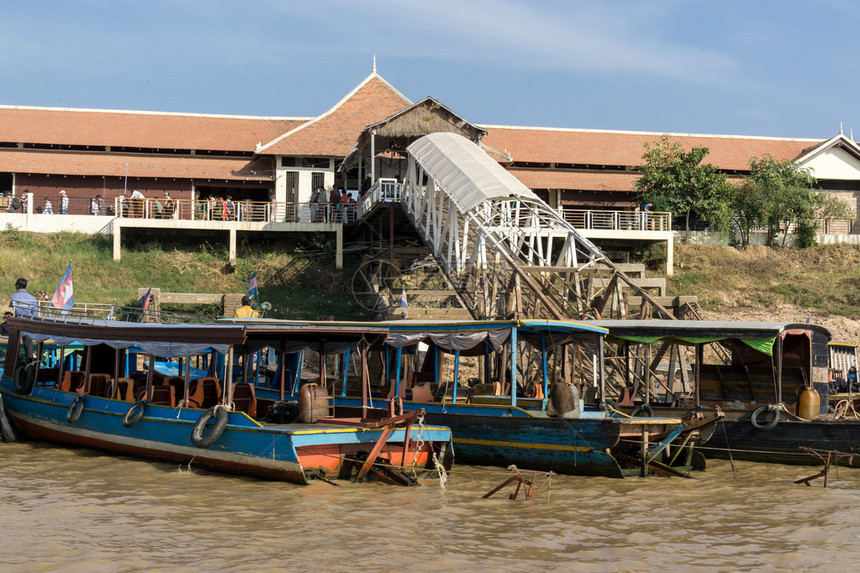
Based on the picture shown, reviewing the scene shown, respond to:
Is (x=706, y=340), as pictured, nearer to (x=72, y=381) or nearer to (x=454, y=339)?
(x=454, y=339)

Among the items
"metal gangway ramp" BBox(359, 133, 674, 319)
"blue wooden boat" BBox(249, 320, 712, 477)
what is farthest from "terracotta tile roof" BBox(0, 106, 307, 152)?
"blue wooden boat" BBox(249, 320, 712, 477)

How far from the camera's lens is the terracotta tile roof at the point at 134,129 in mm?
34812

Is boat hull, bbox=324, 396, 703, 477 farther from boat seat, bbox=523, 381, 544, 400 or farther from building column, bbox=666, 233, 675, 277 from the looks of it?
building column, bbox=666, 233, 675, 277

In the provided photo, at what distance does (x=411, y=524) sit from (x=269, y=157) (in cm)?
2579

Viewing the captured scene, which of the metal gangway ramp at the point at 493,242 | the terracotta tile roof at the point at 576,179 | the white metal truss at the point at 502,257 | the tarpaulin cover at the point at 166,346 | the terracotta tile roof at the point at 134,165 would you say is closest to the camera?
the tarpaulin cover at the point at 166,346

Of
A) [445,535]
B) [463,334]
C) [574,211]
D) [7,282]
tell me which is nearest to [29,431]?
[463,334]

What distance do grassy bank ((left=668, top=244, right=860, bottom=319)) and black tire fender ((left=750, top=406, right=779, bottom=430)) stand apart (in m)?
14.2

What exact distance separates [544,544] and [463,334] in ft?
19.8

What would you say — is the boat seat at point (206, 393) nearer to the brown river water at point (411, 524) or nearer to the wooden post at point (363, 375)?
the brown river water at point (411, 524)

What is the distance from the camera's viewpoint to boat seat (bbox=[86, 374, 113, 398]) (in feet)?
52.6

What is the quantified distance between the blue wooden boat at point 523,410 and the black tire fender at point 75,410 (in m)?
3.15

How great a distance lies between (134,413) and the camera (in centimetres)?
1471

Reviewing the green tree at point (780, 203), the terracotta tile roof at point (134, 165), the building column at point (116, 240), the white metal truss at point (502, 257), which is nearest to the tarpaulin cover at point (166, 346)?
the white metal truss at point (502, 257)

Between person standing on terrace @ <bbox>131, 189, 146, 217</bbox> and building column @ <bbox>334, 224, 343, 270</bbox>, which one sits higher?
person standing on terrace @ <bbox>131, 189, 146, 217</bbox>
